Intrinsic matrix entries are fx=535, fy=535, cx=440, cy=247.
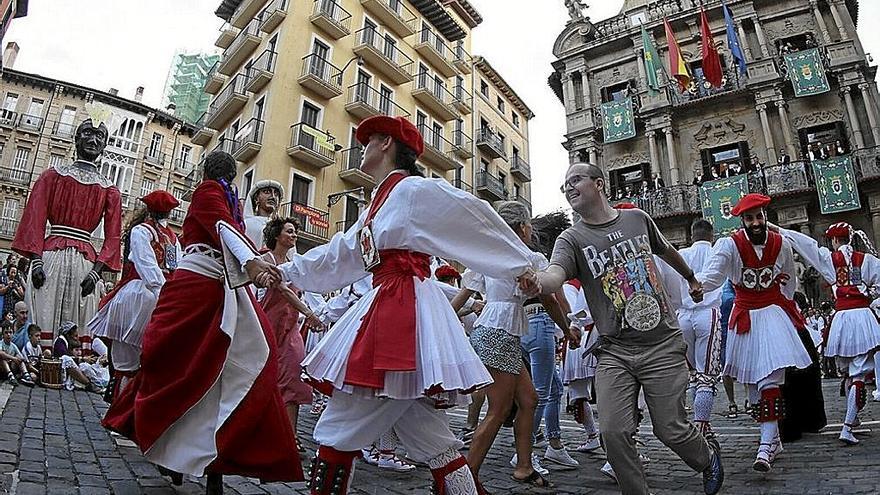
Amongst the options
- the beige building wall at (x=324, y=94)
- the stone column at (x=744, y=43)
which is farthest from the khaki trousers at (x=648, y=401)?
the stone column at (x=744, y=43)

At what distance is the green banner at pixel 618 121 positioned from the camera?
78.1 ft

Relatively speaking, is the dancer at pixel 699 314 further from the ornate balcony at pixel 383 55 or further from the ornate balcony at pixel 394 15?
the ornate balcony at pixel 394 15

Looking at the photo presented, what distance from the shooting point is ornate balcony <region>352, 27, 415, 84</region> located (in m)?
26.7

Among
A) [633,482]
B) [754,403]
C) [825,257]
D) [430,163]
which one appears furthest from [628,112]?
[633,482]

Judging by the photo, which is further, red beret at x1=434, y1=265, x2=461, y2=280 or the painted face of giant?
red beret at x1=434, y1=265, x2=461, y2=280

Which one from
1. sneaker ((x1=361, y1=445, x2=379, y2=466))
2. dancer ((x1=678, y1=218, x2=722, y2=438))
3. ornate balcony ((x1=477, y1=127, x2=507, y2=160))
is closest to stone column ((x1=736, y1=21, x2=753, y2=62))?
ornate balcony ((x1=477, y1=127, x2=507, y2=160))

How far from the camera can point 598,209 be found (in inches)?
140

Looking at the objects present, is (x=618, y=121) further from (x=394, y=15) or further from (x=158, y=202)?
(x=158, y=202)

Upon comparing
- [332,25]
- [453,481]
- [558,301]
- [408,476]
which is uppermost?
[332,25]

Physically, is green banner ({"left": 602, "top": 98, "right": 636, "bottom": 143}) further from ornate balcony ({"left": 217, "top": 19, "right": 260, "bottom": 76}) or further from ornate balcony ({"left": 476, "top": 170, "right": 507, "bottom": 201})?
ornate balcony ({"left": 217, "top": 19, "right": 260, "bottom": 76})

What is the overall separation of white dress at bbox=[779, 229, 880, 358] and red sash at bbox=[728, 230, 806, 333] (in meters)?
1.00

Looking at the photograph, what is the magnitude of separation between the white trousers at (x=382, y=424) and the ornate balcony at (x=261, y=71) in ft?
77.6

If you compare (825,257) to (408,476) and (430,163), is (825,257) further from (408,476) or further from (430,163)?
(430,163)

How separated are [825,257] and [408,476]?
→ 15.5 ft
